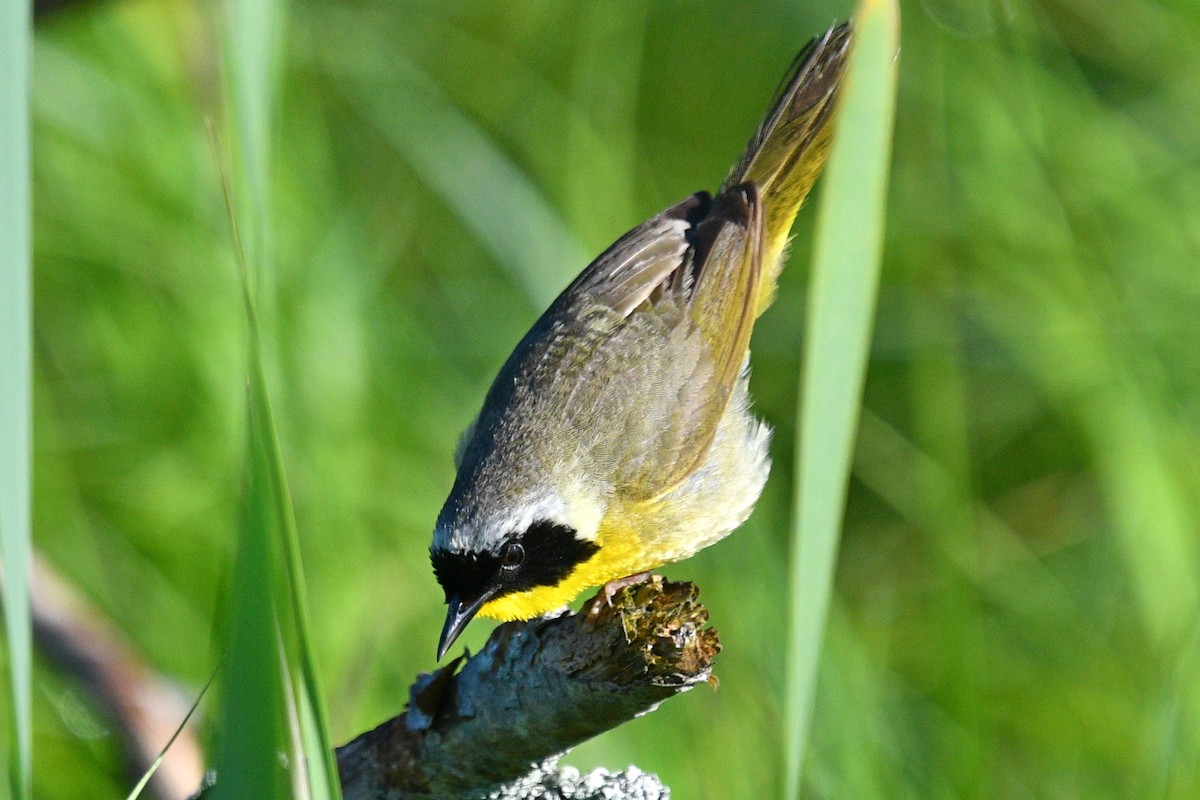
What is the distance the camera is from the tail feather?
305 centimetres

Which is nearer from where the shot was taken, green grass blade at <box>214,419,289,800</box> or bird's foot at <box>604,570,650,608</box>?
green grass blade at <box>214,419,289,800</box>

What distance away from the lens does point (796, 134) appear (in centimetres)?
308

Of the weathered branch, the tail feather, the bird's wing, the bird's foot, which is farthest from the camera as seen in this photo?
the tail feather

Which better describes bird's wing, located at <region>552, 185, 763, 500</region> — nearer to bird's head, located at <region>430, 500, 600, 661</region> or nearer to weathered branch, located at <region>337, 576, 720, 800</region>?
bird's head, located at <region>430, 500, 600, 661</region>

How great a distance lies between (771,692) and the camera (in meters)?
2.84

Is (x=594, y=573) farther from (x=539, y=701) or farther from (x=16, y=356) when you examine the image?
(x=16, y=356)

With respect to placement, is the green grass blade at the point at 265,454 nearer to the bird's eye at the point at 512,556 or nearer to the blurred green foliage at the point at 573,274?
the bird's eye at the point at 512,556

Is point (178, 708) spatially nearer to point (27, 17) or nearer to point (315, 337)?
point (315, 337)

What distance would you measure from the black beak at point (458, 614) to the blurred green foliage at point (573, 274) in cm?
52

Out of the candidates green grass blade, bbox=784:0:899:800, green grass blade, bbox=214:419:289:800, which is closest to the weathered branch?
green grass blade, bbox=784:0:899:800

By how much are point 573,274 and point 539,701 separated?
2.41 m

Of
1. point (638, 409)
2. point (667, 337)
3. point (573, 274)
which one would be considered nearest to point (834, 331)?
point (638, 409)

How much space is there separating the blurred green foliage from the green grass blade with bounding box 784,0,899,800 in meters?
1.57

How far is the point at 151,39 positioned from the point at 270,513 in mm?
3855
